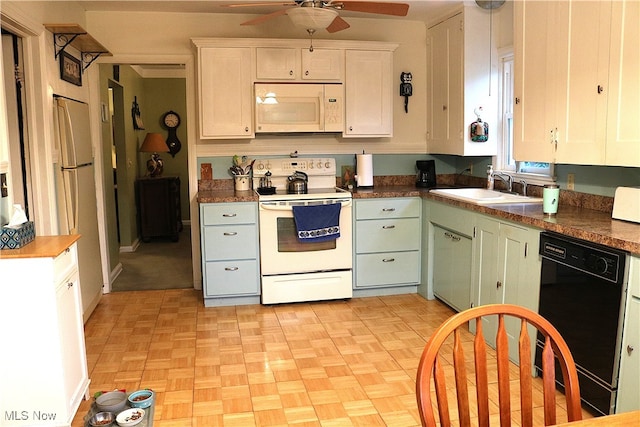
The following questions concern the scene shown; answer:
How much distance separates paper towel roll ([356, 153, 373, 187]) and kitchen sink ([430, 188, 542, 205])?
2.26 ft

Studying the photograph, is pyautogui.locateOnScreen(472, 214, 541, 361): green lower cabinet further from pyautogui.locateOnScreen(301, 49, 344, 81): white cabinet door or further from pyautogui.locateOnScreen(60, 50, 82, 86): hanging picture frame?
pyautogui.locateOnScreen(60, 50, 82, 86): hanging picture frame

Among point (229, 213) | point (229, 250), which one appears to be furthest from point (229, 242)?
point (229, 213)

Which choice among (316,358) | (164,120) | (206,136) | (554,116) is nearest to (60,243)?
(316,358)

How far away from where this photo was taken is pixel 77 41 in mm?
4008

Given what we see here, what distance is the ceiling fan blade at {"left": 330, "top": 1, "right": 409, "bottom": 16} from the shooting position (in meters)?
3.27

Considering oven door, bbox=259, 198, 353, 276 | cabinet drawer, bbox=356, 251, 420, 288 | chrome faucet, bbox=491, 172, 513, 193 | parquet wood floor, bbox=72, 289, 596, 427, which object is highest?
chrome faucet, bbox=491, 172, 513, 193

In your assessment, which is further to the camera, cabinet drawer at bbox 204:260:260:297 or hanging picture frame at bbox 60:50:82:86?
cabinet drawer at bbox 204:260:260:297

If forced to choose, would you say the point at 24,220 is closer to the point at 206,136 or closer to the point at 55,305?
the point at 55,305

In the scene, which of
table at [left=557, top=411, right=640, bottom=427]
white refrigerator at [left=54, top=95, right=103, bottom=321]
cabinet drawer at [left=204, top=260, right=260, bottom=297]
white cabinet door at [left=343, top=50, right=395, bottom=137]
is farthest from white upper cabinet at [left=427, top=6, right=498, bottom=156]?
table at [left=557, top=411, right=640, bottom=427]

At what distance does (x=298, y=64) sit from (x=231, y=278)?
1.84m

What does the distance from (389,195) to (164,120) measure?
4897mm

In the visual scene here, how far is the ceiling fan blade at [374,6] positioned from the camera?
10.7 feet

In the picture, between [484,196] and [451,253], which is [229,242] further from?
[484,196]

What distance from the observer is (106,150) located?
5410 millimetres
